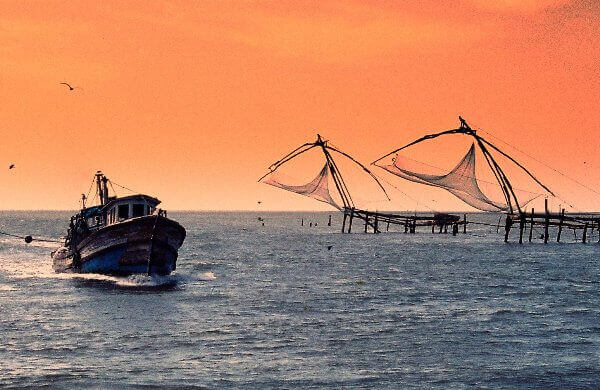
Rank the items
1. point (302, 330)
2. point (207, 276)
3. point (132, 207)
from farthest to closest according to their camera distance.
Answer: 1. point (207, 276)
2. point (132, 207)
3. point (302, 330)

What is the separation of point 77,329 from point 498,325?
14.6 m

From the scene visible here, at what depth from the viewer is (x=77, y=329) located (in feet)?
94.8

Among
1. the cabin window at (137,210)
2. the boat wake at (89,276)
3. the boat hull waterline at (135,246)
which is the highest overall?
the cabin window at (137,210)

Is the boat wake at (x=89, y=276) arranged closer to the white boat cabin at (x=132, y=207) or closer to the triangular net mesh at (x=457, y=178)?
the white boat cabin at (x=132, y=207)

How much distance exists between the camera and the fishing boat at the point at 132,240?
1684 inches

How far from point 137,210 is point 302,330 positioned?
60.6 feet

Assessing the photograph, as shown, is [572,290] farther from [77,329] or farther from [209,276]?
[77,329]

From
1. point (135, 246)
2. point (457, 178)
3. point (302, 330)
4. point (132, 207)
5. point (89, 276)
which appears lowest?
point (89, 276)

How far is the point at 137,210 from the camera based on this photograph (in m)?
44.7

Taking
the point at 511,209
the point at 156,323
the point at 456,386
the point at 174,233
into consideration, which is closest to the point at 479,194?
the point at 511,209

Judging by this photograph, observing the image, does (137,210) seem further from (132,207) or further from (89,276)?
(89,276)

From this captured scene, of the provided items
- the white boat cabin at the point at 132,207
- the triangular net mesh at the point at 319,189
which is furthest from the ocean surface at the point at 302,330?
the triangular net mesh at the point at 319,189

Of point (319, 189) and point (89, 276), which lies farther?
point (319, 189)

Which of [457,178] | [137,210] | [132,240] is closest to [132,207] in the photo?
[137,210]
